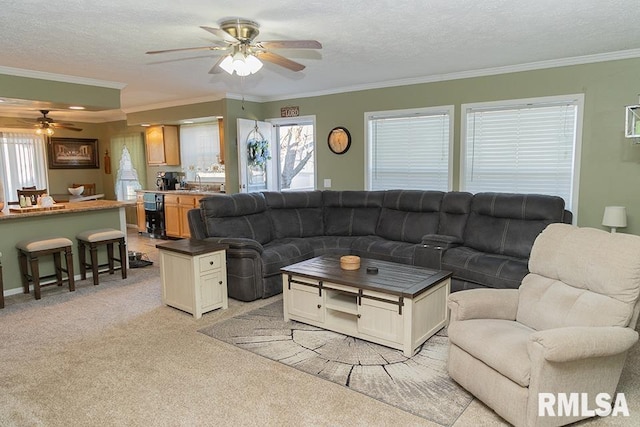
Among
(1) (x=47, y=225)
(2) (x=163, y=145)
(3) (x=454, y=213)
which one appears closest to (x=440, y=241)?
(3) (x=454, y=213)

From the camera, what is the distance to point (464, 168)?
512 centimetres

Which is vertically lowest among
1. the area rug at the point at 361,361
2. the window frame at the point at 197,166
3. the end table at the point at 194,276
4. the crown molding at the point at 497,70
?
the area rug at the point at 361,361

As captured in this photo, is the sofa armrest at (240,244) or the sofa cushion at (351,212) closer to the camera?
the sofa armrest at (240,244)

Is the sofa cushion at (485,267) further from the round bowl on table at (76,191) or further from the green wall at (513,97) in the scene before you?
the round bowl on table at (76,191)

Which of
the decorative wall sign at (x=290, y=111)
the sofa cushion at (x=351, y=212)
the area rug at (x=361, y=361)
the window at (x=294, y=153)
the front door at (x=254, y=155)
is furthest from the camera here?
the window at (x=294, y=153)

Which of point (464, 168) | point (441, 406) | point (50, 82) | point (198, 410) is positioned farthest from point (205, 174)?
point (441, 406)

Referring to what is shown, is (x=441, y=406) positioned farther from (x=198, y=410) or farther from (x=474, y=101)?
(x=474, y=101)

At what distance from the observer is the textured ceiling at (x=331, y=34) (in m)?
2.79

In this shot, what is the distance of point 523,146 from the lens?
4.73 meters

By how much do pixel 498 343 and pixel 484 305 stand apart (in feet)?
1.32

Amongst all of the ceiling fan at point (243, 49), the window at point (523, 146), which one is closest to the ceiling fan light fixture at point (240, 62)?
the ceiling fan at point (243, 49)

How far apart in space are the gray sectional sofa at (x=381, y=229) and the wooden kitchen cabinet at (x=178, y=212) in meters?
2.62

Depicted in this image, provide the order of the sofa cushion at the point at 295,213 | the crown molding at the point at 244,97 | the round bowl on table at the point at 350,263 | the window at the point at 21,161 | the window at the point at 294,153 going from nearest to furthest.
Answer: the round bowl on table at the point at 350,263, the sofa cushion at the point at 295,213, the crown molding at the point at 244,97, the window at the point at 294,153, the window at the point at 21,161

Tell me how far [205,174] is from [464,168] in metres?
5.01
